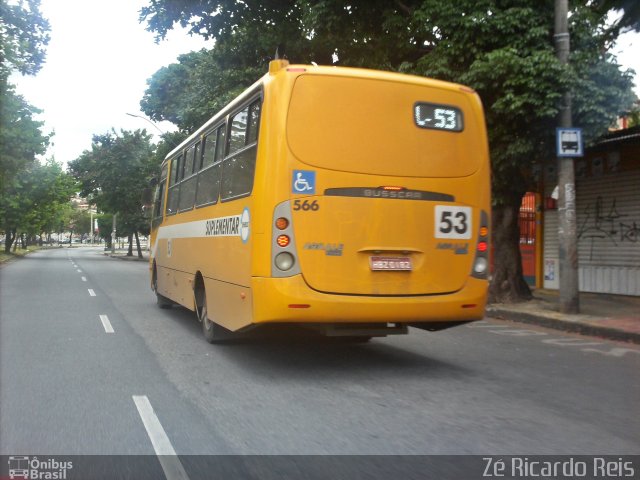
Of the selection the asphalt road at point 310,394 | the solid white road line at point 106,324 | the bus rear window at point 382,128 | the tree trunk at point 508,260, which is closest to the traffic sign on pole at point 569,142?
the tree trunk at point 508,260

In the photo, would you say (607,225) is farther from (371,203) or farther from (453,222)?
(371,203)

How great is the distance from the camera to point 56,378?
19.8 feet

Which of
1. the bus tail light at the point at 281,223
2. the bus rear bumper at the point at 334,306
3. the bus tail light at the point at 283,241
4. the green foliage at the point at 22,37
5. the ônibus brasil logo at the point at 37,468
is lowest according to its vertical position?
the ônibus brasil logo at the point at 37,468

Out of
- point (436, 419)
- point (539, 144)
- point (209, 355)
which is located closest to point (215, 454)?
point (436, 419)

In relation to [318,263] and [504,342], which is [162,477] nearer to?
[318,263]

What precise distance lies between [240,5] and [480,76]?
24.8 feet

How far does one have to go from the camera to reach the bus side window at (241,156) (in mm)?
6426

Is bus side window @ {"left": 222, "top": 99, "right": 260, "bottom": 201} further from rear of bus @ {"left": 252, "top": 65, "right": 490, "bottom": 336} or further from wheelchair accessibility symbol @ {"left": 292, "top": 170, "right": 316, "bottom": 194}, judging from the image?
wheelchair accessibility symbol @ {"left": 292, "top": 170, "right": 316, "bottom": 194}

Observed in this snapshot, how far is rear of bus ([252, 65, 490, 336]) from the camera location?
232 inches

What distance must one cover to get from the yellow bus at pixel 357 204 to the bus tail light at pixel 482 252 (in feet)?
0.05

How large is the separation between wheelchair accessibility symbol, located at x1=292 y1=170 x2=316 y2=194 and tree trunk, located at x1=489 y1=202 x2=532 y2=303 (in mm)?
8051

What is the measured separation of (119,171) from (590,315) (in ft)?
124

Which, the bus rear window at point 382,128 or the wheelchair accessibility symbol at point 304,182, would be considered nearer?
the wheelchair accessibility symbol at point 304,182

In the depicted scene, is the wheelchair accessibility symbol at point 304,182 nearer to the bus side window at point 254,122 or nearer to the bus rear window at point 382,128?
the bus rear window at point 382,128
